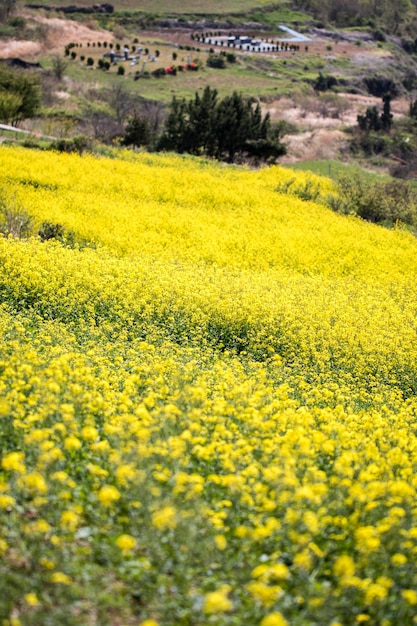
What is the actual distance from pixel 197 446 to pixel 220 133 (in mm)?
30730

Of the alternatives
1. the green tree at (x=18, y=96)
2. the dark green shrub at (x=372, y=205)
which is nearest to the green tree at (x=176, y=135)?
the green tree at (x=18, y=96)

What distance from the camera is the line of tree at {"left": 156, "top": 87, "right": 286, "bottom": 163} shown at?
1362 inches

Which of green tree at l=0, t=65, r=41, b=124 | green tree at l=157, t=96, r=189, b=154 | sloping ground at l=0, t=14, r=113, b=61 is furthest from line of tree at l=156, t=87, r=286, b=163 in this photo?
sloping ground at l=0, t=14, r=113, b=61

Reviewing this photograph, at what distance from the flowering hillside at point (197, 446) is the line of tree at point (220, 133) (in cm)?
2113

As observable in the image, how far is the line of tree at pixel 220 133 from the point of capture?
1362 inches

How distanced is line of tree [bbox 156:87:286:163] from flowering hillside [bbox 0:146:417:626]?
832 inches

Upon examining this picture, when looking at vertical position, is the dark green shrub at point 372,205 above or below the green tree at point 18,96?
below

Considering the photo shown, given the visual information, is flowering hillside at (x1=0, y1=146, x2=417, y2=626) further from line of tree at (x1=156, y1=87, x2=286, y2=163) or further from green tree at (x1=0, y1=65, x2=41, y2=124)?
line of tree at (x1=156, y1=87, x2=286, y2=163)

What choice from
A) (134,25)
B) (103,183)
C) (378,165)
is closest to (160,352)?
(103,183)

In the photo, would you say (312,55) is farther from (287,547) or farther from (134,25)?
(287,547)

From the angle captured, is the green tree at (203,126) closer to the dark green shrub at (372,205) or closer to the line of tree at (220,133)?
the line of tree at (220,133)

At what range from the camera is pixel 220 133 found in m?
34.7

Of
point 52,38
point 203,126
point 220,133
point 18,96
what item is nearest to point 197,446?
point 18,96

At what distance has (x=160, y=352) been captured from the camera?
364 inches
